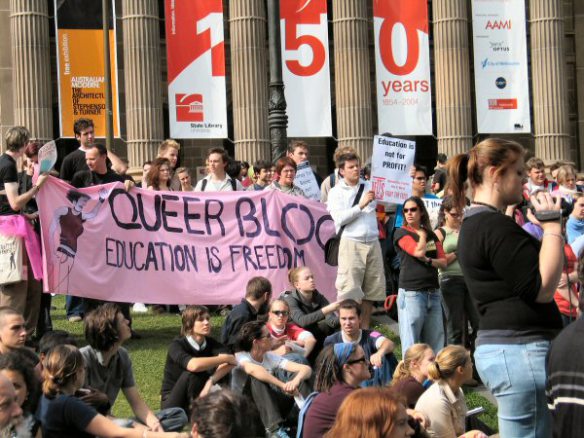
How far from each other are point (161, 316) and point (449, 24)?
59.2ft

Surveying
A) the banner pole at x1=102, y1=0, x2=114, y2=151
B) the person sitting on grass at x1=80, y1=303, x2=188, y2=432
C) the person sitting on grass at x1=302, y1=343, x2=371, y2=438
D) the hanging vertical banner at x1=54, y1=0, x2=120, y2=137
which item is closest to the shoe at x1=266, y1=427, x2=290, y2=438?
the person sitting on grass at x1=80, y1=303, x2=188, y2=432

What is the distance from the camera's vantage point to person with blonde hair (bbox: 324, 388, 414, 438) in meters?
4.43

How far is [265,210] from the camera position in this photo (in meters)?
12.7

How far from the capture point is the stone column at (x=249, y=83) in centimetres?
2819

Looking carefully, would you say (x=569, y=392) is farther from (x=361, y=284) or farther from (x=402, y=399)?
(x=361, y=284)

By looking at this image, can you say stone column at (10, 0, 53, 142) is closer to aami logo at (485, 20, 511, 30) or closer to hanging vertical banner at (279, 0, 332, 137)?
hanging vertical banner at (279, 0, 332, 137)

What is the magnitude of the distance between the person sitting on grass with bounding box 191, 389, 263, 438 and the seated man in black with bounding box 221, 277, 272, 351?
15.1 ft

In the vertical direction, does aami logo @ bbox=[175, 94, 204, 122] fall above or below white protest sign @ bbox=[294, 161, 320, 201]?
above

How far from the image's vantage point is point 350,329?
381 inches

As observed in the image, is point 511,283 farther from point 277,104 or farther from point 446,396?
point 277,104

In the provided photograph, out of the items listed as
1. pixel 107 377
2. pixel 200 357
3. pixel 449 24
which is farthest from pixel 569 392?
pixel 449 24

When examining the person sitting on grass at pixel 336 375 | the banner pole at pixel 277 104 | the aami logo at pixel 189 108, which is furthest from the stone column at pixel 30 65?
the person sitting on grass at pixel 336 375

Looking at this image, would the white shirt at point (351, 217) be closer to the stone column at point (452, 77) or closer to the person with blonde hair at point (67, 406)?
the person with blonde hair at point (67, 406)

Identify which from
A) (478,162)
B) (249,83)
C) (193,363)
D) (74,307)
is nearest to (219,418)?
(478,162)
